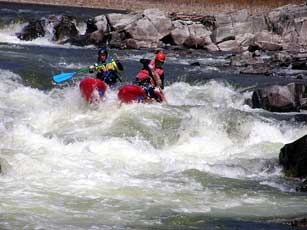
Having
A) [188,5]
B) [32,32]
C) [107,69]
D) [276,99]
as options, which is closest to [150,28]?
[32,32]

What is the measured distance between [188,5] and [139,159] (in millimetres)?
34630

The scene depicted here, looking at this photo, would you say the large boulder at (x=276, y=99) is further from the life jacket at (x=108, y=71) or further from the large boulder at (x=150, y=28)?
the large boulder at (x=150, y=28)

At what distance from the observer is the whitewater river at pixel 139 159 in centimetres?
716

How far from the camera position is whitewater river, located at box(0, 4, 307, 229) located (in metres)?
7.16

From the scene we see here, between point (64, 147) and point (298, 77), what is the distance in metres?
9.66

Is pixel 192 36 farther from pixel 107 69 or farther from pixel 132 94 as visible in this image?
pixel 132 94

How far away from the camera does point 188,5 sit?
144 ft

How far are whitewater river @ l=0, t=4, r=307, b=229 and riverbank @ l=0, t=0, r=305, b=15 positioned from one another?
26.8m

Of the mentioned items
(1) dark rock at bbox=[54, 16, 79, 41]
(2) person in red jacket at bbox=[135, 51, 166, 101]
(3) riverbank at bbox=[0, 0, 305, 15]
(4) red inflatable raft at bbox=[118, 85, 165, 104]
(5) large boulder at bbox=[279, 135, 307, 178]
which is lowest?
(5) large boulder at bbox=[279, 135, 307, 178]

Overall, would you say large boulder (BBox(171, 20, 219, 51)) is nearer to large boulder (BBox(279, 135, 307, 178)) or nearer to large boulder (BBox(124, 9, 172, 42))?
large boulder (BBox(124, 9, 172, 42))

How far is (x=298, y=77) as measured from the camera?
61.1ft

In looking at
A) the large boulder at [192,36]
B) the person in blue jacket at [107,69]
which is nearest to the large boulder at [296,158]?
the person in blue jacket at [107,69]

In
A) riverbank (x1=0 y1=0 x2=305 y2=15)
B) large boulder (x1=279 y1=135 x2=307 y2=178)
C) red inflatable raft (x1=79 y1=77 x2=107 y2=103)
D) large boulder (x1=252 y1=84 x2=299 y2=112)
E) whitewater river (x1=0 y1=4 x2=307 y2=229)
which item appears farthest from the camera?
riverbank (x1=0 y1=0 x2=305 y2=15)

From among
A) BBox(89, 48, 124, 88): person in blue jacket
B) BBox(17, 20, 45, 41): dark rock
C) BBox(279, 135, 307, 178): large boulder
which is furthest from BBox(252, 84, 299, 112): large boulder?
BBox(17, 20, 45, 41): dark rock
